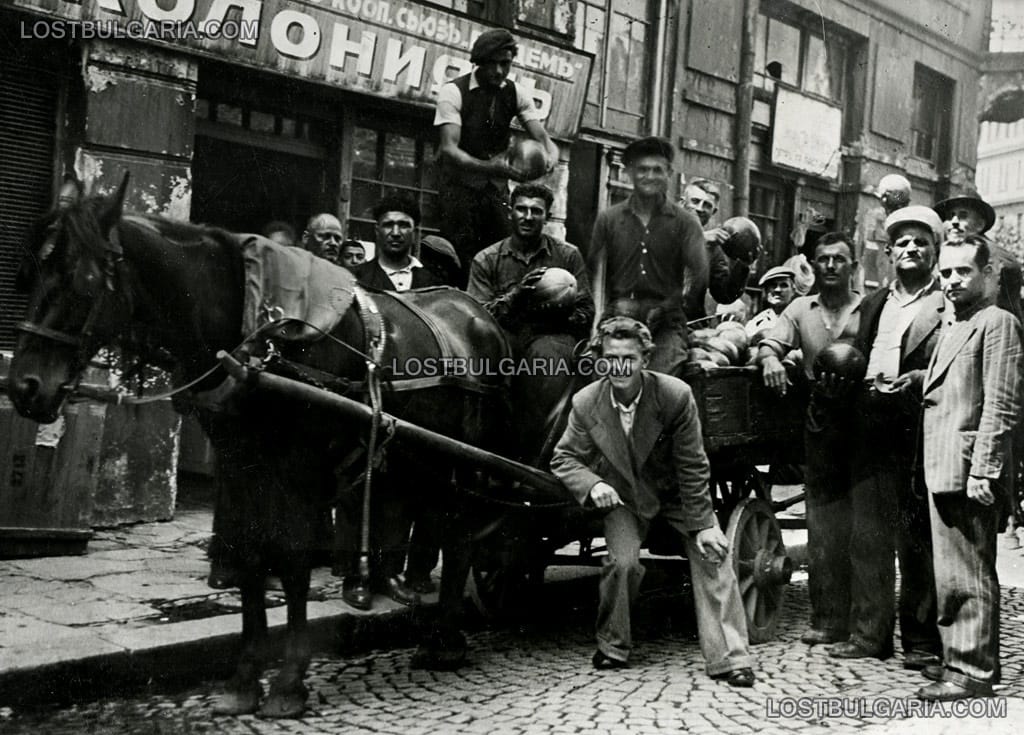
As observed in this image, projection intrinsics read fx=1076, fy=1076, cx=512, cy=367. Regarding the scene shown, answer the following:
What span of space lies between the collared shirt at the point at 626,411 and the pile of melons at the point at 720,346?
1.77ft

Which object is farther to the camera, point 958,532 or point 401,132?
point 401,132

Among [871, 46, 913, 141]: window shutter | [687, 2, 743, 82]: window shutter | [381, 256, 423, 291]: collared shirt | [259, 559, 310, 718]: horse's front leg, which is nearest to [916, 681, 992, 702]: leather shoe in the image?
[259, 559, 310, 718]: horse's front leg

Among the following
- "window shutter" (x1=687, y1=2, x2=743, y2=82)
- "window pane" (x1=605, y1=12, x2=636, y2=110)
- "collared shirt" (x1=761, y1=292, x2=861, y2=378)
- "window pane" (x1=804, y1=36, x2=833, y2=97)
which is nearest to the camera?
"collared shirt" (x1=761, y1=292, x2=861, y2=378)

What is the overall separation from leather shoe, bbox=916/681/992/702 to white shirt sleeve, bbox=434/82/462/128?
3729 millimetres

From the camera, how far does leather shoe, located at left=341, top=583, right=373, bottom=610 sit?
5.63 meters

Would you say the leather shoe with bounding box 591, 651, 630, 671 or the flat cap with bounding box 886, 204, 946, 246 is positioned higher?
the flat cap with bounding box 886, 204, 946, 246

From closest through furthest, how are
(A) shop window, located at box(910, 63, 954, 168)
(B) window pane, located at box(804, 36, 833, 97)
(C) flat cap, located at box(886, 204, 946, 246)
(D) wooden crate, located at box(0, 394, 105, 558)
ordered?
1. (C) flat cap, located at box(886, 204, 946, 246)
2. (D) wooden crate, located at box(0, 394, 105, 558)
3. (B) window pane, located at box(804, 36, 833, 97)
4. (A) shop window, located at box(910, 63, 954, 168)

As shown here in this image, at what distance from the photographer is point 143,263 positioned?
386 cm

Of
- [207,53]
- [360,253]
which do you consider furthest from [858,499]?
[207,53]

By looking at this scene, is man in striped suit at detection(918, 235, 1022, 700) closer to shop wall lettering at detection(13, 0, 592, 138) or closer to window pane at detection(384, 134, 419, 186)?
shop wall lettering at detection(13, 0, 592, 138)

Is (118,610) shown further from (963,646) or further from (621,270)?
(963,646)

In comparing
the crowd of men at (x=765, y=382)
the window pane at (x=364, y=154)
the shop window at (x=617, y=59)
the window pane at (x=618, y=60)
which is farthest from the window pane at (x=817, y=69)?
the crowd of men at (x=765, y=382)

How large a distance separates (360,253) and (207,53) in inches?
82.3

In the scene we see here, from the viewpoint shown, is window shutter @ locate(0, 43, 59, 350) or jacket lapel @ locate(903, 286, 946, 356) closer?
jacket lapel @ locate(903, 286, 946, 356)
